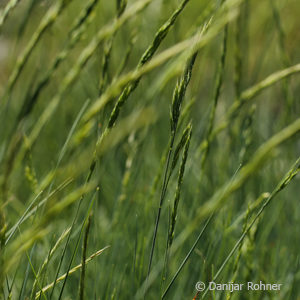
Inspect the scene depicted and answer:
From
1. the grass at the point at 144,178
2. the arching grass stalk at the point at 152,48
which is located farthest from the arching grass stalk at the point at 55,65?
the arching grass stalk at the point at 152,48

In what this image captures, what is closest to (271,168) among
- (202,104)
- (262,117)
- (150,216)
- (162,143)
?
(150,216)

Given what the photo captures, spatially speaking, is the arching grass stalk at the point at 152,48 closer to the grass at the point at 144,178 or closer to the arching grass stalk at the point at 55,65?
the grass at the point at 144,178

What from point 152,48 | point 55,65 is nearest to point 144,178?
Answer: point 55,65

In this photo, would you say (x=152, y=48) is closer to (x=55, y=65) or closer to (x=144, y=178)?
(x=55, y=65)

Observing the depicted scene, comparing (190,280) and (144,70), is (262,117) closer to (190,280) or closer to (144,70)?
(190,280)

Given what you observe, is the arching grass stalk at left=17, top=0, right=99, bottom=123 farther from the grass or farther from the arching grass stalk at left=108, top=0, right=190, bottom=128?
the arching grass stalk at left=108, top=0, right=190, bottom=128

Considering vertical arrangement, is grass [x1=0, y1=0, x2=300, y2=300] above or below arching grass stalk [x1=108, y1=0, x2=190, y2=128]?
below

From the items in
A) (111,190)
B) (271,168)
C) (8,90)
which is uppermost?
(8,90)

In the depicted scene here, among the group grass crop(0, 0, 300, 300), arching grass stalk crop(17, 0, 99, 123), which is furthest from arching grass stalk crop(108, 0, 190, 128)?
arching grass stalk crop(17, 0, 99, 123)

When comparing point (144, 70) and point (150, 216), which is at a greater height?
point (144, 70)

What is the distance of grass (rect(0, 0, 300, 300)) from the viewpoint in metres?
0.60

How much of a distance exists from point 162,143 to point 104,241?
0.75m

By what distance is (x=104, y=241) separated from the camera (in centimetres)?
115

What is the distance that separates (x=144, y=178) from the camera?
5.11 ft
